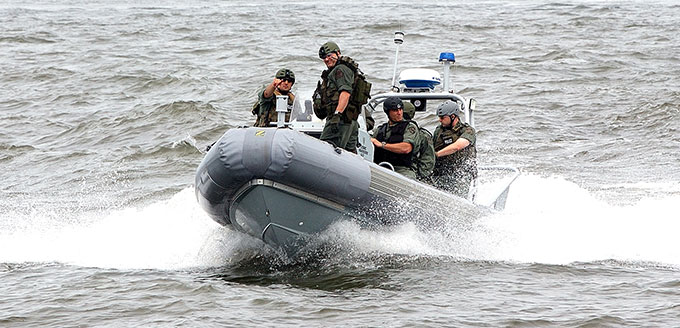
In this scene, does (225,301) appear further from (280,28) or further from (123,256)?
(280,28)

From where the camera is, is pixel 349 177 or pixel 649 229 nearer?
pixel 349 177

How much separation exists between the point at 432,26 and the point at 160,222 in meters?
15.0

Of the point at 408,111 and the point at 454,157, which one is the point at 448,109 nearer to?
the point at 454,157

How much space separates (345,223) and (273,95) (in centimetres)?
179

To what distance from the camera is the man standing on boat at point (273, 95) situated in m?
8.19

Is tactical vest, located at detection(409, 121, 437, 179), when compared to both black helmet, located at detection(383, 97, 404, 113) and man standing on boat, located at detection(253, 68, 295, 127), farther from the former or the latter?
man standing on boat, located at detection(253, 68, 295, 127)

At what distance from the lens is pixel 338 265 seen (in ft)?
23.5

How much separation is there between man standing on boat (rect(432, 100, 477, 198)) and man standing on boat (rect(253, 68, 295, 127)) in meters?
1.28

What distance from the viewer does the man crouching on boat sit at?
25.3 ft

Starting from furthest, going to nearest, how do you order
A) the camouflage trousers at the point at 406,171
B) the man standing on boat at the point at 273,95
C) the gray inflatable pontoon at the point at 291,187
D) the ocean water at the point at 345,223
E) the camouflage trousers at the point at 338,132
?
the man standing on boat at the point at 273,95
the camouflage trousers at the point at 406,171
the camouflage trousers at the point at 338,132
the gray inflatable pontoon at the point at 291,187
the ocean water at the point at 345,223

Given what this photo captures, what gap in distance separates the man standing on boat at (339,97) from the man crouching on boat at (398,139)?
1.96 ft

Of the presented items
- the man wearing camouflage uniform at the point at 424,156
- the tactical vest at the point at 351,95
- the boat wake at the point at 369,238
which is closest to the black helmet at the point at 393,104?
the man wearing camouflage uniform at the point at 424,156

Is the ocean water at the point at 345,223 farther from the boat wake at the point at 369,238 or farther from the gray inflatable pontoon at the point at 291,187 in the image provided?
the gray inflatable pontoon at the point at 291,187

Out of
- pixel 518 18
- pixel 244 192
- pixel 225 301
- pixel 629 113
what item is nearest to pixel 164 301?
pixel 225 301
